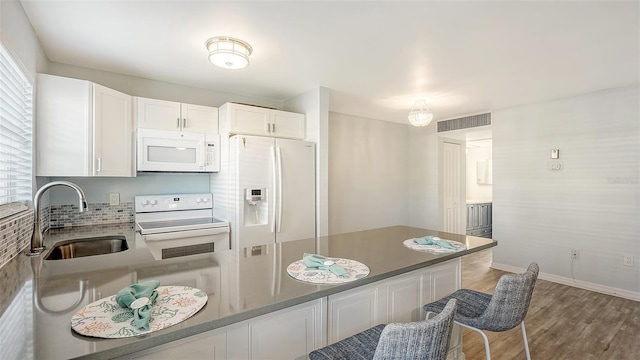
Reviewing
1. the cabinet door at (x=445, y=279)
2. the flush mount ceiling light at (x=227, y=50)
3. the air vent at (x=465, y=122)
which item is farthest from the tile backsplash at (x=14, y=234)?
the air vent at (x=465, y=122)

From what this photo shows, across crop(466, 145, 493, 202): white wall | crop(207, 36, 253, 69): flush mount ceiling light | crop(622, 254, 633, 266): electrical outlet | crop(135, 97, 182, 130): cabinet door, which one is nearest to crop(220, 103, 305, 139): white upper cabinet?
crop(135, 97, 182, 130): cabinet door

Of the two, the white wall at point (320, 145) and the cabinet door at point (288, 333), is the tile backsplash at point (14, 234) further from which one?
the white wall at point (320, 145)

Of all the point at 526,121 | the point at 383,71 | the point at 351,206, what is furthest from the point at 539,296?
the point at 383,71

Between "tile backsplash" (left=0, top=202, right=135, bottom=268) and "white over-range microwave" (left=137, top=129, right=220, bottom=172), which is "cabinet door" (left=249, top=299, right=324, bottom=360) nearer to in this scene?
"tile backsplash" (left=0, top=202, right=135, bottom=268)

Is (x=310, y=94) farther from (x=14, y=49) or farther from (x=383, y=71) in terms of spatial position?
(x=14, y=49)

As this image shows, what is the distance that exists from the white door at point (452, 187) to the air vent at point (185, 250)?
3.89m

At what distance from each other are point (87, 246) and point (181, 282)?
5.32 ft

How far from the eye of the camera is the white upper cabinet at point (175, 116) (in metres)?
2.75

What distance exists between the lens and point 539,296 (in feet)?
10.5

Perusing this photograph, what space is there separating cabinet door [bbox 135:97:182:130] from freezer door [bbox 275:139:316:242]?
3.29ft

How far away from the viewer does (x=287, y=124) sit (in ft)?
10.9

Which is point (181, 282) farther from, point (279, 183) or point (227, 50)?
point (279, 183)

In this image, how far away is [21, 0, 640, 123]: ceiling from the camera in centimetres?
181

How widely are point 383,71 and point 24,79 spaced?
104 inches
